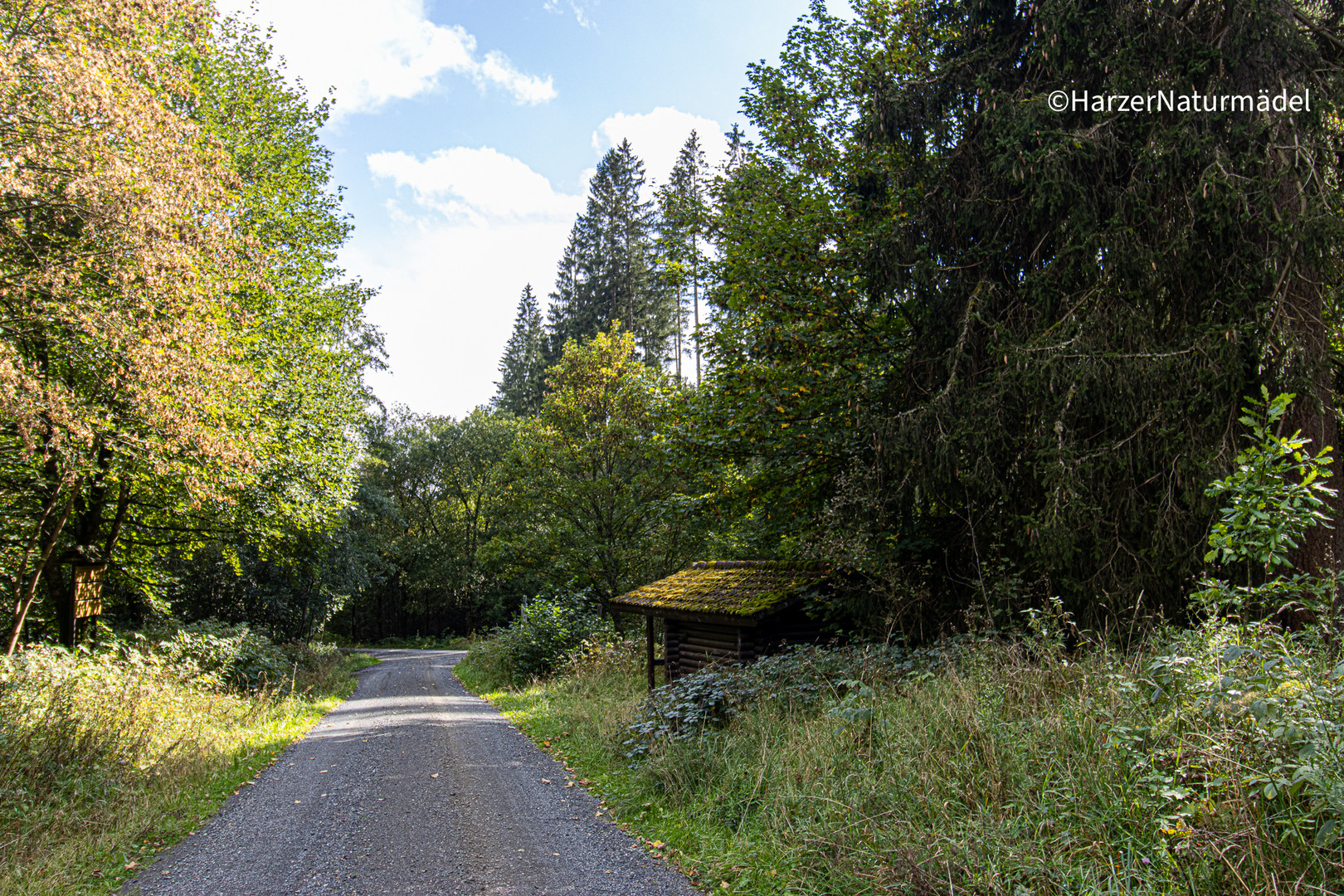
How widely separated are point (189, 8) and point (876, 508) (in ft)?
35.2

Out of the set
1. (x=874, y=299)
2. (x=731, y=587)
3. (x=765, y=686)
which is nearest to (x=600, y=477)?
(x=731, y=587)

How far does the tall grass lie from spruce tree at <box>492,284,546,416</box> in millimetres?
39899

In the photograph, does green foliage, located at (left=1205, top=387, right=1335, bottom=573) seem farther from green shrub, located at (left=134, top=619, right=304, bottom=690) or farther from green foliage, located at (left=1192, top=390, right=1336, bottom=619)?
green shrub, located at (left=134, top=619, right=304, bottom=690)

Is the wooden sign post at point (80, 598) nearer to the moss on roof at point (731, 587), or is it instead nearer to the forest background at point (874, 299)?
the forest background at point (874, 299)

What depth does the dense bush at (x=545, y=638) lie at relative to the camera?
18984mm

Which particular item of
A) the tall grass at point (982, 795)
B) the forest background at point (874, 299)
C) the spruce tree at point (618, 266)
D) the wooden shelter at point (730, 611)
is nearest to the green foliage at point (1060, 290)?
the forest background at point (874, 299)

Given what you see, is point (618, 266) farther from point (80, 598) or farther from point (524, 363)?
point (80, 598)

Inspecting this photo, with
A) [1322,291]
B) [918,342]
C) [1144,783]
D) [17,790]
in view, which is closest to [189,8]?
[17,790]

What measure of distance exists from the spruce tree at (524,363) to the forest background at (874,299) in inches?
1210

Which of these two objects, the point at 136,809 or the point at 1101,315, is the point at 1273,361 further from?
the point at 136,809

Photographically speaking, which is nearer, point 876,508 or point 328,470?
point 876,508

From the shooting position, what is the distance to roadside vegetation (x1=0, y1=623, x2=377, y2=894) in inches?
224

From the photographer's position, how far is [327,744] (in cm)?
1077

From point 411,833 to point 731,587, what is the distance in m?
6.87
